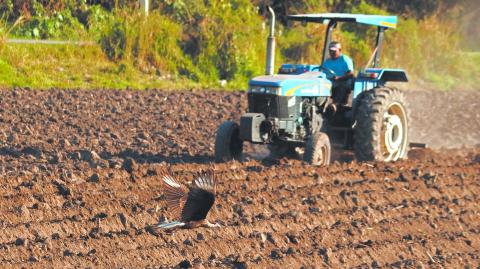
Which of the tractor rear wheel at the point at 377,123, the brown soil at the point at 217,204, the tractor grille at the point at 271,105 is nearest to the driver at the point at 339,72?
the tractor rear wheel at the point at 377,123

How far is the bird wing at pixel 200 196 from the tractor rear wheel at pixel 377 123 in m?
3.95

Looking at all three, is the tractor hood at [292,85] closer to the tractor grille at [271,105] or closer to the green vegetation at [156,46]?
the tractor grille at [271,105]

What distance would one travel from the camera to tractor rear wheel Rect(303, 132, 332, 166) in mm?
9984

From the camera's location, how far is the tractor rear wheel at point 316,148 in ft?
32.8

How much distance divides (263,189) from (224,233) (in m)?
1.64

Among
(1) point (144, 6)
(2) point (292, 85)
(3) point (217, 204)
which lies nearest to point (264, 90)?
(2) point (292, 85)

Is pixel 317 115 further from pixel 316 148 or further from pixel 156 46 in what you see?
pixel 156 46

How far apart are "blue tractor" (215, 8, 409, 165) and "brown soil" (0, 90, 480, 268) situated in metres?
0.27

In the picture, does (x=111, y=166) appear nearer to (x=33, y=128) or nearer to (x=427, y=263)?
(x=33, y=128)

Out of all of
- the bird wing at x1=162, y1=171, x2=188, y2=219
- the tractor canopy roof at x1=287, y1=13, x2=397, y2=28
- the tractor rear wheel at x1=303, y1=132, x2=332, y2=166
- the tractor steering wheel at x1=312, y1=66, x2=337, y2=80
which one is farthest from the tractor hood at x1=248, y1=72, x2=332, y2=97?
the bird wing at x1=162, y1=171, x2=188, y2=219

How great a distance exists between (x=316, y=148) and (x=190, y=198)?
11.8ft

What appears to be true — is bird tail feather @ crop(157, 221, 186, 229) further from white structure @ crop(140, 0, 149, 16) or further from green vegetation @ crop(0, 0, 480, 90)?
Result: white structure @ crop(140, 0, 149, 16)

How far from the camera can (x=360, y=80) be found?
10656 millimetres

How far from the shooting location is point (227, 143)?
10203 mm
